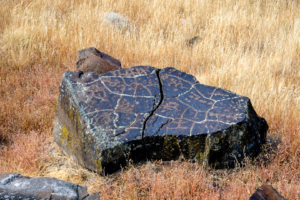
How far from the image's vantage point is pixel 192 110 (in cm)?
325

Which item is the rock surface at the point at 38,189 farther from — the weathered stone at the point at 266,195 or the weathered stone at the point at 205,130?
the weathered stone at the point at 266,195

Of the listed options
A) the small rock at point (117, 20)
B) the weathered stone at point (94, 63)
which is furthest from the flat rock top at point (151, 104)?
the small rock at point (117, 20)

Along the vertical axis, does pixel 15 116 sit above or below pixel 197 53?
below

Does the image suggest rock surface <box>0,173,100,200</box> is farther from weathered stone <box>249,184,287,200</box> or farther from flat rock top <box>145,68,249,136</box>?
weathered stone <box>249,184,287,200</box>

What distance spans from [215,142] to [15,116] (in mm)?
2998

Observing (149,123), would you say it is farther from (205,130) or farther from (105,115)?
(205,130)

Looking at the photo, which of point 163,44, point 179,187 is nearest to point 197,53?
point 163,44

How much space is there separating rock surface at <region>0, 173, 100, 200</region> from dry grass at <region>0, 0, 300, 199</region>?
55cm

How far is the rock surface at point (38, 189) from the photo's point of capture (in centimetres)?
213

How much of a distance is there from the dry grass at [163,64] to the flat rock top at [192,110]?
1.31 feet

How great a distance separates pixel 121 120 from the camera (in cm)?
311

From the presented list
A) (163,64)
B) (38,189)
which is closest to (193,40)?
(163,64)

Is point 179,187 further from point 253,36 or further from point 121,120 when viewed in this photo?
point 253,36

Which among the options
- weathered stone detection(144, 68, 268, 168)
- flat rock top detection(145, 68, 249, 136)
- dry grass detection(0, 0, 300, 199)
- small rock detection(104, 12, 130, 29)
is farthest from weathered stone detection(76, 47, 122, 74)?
small rock detection(104, 12, 130, 29)
